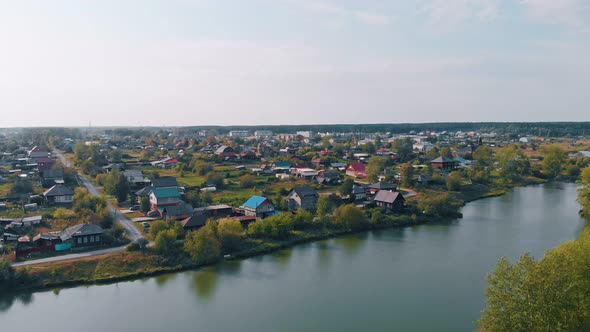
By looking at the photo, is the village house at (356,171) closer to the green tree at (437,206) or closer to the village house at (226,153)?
the green tree at (437,206)

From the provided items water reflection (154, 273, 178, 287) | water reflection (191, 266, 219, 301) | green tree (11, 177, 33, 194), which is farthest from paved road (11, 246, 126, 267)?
green tree (11, 177, 33, 194)

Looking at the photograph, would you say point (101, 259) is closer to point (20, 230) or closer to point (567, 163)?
point (20, 230)

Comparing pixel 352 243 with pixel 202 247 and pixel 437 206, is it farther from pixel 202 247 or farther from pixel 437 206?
pixel 437 206

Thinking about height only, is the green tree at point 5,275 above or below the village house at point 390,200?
below

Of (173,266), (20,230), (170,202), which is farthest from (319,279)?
(20,230)

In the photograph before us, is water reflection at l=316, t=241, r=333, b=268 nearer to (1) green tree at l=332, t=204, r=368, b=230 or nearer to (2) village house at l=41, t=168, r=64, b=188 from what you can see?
(1) green tree at l=332, t=204, r=368, b=230

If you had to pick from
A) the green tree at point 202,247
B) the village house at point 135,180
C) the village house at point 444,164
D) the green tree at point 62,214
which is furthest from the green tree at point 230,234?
the village house at point 444,164
